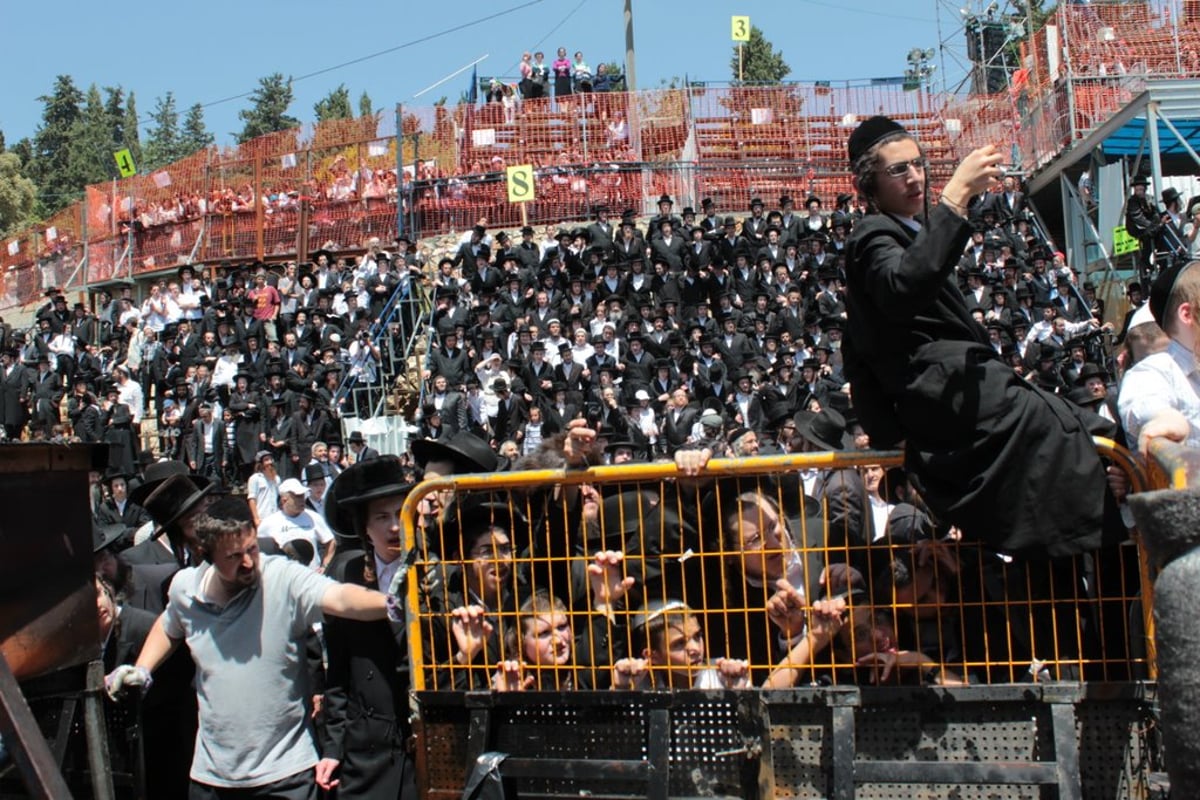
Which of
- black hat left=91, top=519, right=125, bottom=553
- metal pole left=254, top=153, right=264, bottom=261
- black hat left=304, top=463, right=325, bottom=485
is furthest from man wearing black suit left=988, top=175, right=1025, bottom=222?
black hat left=91, top=519, right=125, bottom=553

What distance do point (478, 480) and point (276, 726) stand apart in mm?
1183

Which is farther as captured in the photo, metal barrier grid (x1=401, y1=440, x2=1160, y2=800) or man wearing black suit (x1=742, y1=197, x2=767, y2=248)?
man wearing black suit (x1=742, y1=197, x2=767, y2=248)

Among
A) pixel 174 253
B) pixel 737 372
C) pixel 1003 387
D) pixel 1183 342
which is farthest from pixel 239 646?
pixel 174 253

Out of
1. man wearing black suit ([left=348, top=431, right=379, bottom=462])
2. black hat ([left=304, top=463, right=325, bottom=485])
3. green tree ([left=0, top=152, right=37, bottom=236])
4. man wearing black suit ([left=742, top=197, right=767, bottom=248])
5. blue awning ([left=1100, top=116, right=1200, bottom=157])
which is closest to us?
black hat ([left=304, top=463, right=325, bottom=485])

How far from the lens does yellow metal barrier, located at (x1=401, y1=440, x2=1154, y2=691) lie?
3.80 m

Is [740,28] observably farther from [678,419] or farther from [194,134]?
[194,134]

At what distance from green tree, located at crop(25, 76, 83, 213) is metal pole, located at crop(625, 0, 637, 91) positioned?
61620 mm

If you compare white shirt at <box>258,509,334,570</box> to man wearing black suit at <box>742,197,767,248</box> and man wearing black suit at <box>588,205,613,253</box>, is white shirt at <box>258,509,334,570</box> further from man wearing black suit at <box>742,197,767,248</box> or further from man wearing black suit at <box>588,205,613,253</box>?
man wearing black suit at <box>742,197,767,248</box>

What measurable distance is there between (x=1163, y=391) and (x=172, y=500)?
3886 millimetres

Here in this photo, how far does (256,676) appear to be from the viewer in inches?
175

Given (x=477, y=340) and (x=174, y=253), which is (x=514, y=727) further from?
(x=174, y=253)

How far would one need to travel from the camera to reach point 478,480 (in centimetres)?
421

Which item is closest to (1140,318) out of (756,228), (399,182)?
(756,228)

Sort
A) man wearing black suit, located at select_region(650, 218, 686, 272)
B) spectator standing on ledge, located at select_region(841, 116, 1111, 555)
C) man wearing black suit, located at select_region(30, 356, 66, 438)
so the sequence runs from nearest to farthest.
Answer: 1. spectator standing on ledge, located at select_region(841, 116, 1111, 555)
2. man wearing black suit, located at select_region(650, 218, 686, 272)
3. man wearing black suit, located at select_region(30, 356, 66, 438)
